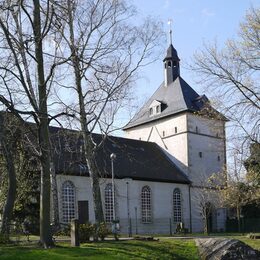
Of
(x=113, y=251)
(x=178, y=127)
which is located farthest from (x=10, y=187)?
(x=178, y=127)

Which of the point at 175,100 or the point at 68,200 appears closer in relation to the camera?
the point at 68,200

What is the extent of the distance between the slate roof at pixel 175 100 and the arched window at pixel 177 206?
27.1ft

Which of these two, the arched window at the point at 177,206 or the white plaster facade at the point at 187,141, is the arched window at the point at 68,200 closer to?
the arched window at the point at 177,206

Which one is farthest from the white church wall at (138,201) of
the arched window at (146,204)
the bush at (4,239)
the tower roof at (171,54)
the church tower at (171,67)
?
the bush at (4,239)

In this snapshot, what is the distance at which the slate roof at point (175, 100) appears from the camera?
52.1 m

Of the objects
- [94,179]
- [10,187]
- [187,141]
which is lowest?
[10,187]

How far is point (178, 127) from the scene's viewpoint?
5238cm

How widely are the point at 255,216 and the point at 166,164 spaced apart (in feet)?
33.8

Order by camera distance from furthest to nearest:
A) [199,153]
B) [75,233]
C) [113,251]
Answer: [199,153]
[75,233]
[113,251]

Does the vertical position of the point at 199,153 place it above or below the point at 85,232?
above

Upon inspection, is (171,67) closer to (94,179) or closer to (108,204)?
(108,204)

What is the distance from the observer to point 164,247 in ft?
64.4

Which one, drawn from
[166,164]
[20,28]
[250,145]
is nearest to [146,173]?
[166,164]

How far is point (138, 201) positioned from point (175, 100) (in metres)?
12.6
